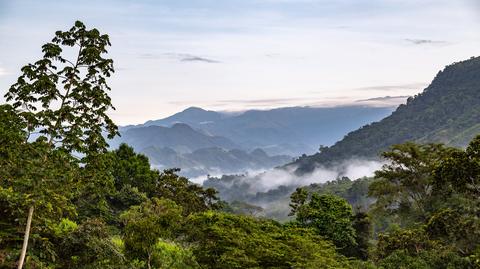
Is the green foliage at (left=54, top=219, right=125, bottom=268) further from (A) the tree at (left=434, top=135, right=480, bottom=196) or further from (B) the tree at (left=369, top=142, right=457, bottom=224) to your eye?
(B) the tree at (left=369, top=142, right=457, bottom=224)

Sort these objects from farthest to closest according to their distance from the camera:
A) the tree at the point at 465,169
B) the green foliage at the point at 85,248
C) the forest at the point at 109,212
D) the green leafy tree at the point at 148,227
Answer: the tree at the point at 465,169
the green leafy tree at the point at 148,227
the green foliage at the point at 85,248
the forest at the point at 109,212

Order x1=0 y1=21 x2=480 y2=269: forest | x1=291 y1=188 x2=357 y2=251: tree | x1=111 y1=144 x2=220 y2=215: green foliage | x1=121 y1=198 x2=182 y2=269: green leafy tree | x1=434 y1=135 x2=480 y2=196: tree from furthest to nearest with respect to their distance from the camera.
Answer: x1=111 y1=144 x2=220 y2=215: green foliage
x1=291 y1=188 x2=357 y2=251: tree
x1=434 y1=135 x2=480 y2=196: tree
x1=121 y1=198 x2=182 y2=269: green leafy tree
x1=0 y1=21 x2=480 y2=269: forest

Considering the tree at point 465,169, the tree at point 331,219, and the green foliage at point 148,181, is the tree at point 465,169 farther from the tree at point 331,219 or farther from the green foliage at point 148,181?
the green foliage at point 148,181

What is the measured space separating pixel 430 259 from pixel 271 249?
11933 mm

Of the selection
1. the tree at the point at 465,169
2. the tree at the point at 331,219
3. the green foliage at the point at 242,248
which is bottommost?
the tree at the point at 331,219

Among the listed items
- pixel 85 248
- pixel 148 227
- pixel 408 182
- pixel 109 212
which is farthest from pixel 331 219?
pixel 85 248

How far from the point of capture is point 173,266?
74.1 feet

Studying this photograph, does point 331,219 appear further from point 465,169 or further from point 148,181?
point 148,181

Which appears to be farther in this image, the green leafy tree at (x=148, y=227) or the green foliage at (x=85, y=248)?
the green leafy tree at (x=148, y=227)

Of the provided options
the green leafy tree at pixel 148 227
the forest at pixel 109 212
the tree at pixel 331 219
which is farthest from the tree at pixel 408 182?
the green leafy tree at pixel 148 227

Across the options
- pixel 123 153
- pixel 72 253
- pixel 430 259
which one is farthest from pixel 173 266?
pixel 123 153

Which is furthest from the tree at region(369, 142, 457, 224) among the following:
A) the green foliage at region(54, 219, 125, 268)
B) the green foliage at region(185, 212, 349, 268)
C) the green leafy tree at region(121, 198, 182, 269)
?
the green foliage at region(54, 219, 125, 268)

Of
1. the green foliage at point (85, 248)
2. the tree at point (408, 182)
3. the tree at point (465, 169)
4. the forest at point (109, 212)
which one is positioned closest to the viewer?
the forest at point (109, 212)

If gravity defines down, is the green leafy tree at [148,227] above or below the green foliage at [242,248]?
above
